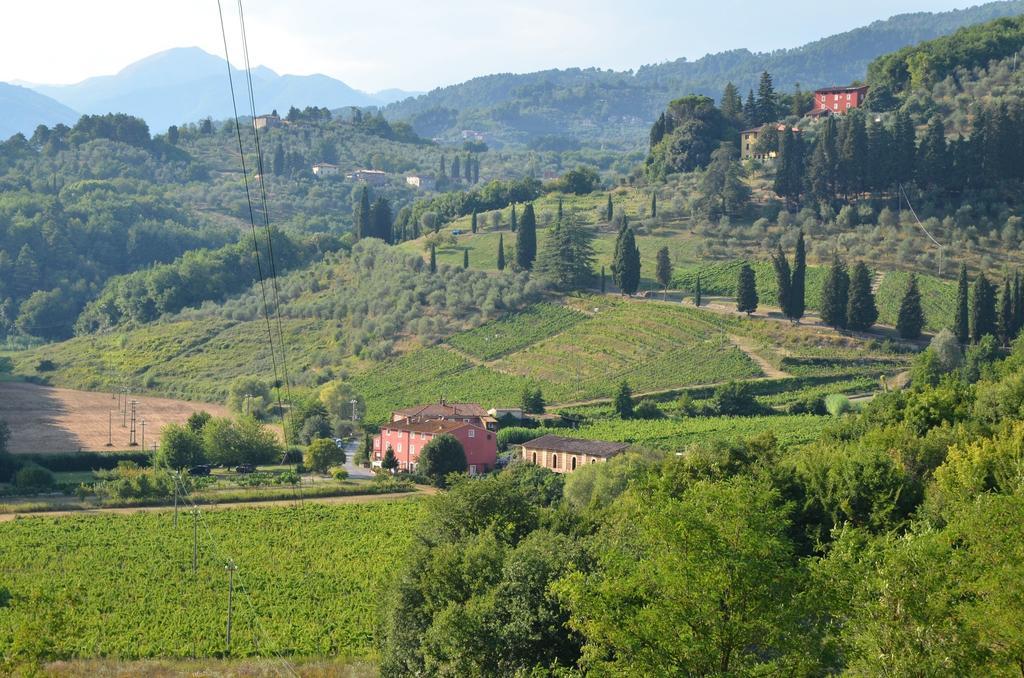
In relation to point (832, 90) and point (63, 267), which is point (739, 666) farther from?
point (63, 267)

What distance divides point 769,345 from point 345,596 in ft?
113

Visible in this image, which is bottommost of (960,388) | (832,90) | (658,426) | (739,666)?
(658,426)

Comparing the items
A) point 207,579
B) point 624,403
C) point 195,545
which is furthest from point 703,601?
point 624,403

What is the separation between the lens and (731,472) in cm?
3166

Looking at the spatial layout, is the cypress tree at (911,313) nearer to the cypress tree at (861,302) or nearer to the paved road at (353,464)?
the cypress tree at (861,302)

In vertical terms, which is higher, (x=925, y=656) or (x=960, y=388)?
(x=925, y=656)

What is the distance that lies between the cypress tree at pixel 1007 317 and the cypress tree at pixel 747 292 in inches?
477

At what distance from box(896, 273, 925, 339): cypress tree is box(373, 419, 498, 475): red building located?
20.2 m

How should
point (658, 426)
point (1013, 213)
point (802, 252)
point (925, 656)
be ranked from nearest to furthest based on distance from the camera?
point (925, 656), point (658, 426), point (802, 252), point (1013, 213)

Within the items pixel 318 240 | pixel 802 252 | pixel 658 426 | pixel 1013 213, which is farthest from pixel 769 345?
pixel 318 240

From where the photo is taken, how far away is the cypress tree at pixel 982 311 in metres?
58.4

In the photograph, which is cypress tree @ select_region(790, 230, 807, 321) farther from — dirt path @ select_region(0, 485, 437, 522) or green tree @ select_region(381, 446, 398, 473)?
dirt path @ select_region(0, 485, 437, 522)

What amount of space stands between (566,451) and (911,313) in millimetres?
20459

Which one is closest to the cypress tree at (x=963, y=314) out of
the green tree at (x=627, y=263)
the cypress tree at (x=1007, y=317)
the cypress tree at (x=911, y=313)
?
the cypress tree at (x=1007, y=317)
